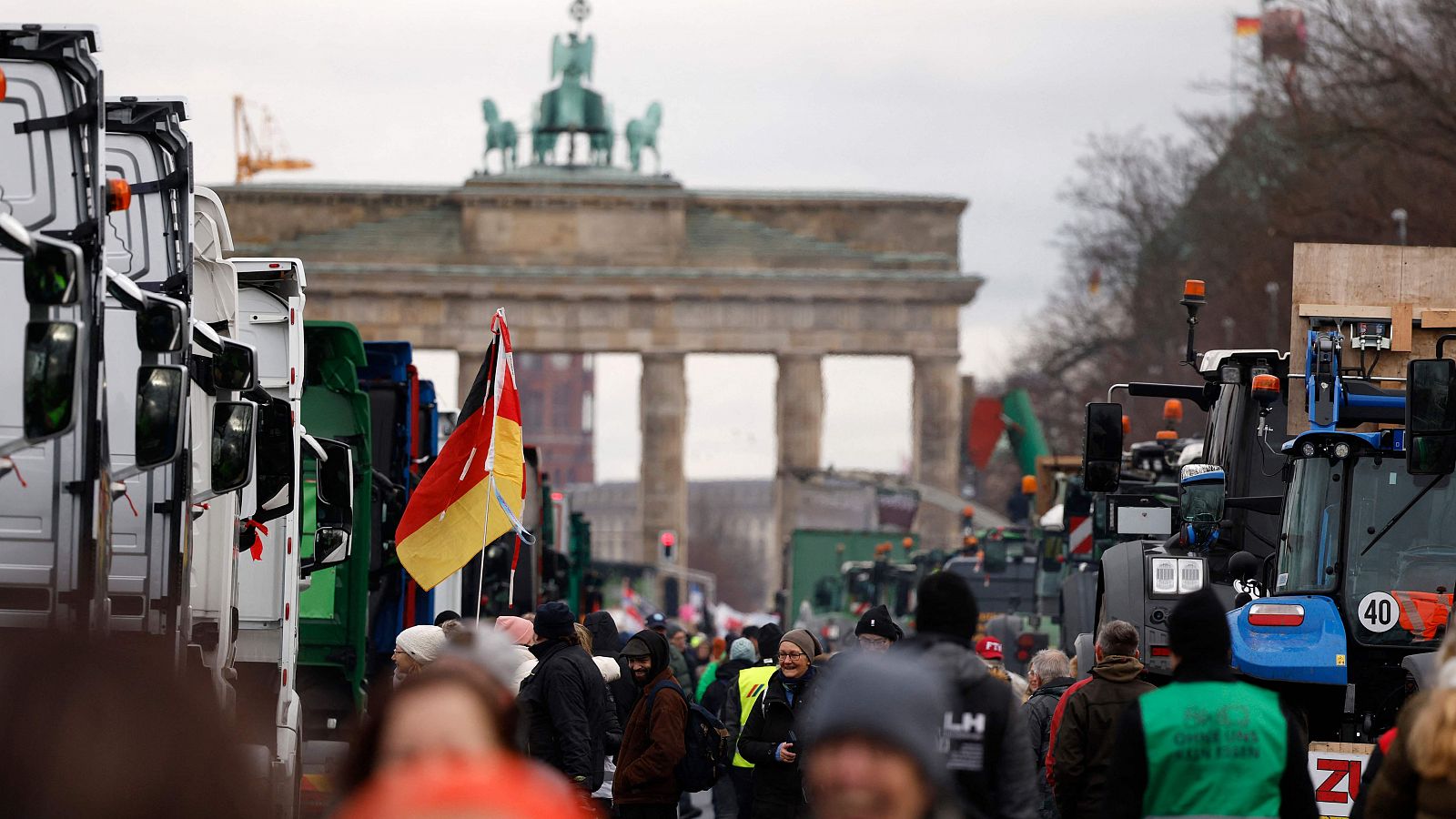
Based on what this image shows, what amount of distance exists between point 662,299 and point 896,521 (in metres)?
18.9

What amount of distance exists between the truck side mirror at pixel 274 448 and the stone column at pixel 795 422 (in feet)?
218

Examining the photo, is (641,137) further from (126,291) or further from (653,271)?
(126,291)

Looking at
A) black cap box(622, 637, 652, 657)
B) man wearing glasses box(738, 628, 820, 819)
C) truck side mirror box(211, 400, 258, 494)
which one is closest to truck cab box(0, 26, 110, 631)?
truck side mirror box(211, 400, 258, 494)

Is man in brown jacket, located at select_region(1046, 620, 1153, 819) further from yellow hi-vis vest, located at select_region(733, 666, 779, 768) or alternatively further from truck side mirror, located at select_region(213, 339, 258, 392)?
truck side mirror, located at select_region(213, 339, 258, 392)

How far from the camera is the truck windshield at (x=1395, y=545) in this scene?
10945mm

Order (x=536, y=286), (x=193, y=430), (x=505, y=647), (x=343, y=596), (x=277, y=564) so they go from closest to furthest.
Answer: (x=505, y=647), (x=193, y=430), (x=277, y=564), (x=343, y=596), (x=536, y=286)

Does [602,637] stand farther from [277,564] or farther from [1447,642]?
[1447,642]

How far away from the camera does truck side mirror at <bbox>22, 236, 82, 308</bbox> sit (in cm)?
732

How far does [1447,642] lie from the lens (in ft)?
19.1

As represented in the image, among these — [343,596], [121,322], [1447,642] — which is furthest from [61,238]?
[343,596]

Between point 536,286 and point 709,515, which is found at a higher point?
point 536,286

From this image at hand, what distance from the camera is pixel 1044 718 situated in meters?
11.4

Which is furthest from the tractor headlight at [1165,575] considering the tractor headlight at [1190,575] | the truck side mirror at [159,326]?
the truck side mirror at [159,326]

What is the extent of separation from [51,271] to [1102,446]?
6881 mm
